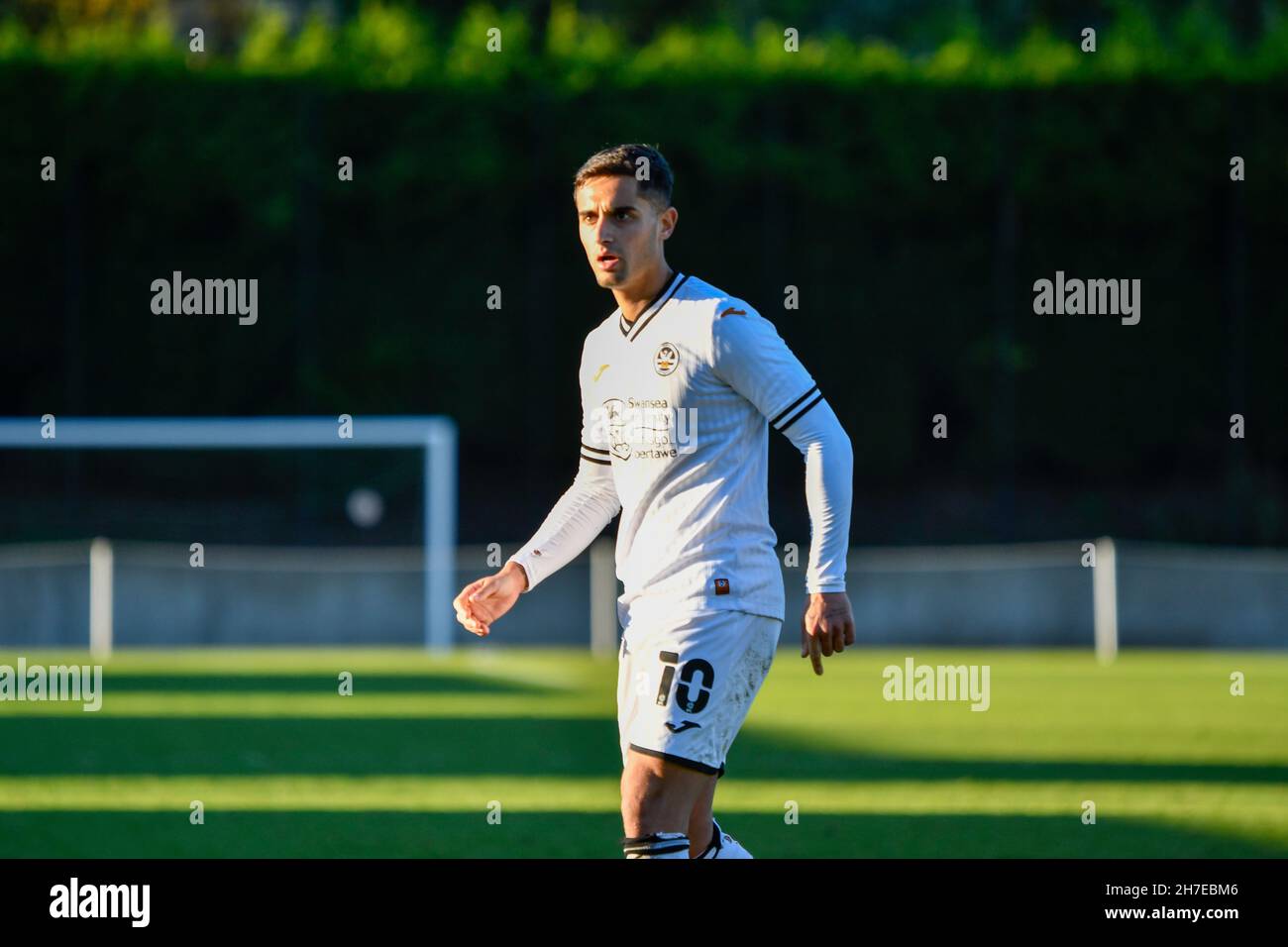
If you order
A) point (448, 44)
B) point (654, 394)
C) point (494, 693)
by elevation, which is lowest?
point (494, 693)

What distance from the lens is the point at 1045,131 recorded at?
25.0 metres

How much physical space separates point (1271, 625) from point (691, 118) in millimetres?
8912

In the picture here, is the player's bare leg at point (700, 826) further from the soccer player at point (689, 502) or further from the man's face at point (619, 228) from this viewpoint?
the man's face at point (619, 228)

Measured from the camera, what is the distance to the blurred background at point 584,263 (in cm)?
2447

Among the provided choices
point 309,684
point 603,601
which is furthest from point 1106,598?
point 309,684

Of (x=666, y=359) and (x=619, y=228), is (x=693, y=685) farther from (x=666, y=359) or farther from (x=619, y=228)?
(x=619, y=228)

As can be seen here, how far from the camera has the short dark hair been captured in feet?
19.0

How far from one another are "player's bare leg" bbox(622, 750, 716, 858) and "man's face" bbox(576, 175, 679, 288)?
53.2 inches

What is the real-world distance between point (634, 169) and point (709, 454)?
0.83 meters

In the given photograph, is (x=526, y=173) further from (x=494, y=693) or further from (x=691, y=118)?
(x=494, y=693)
